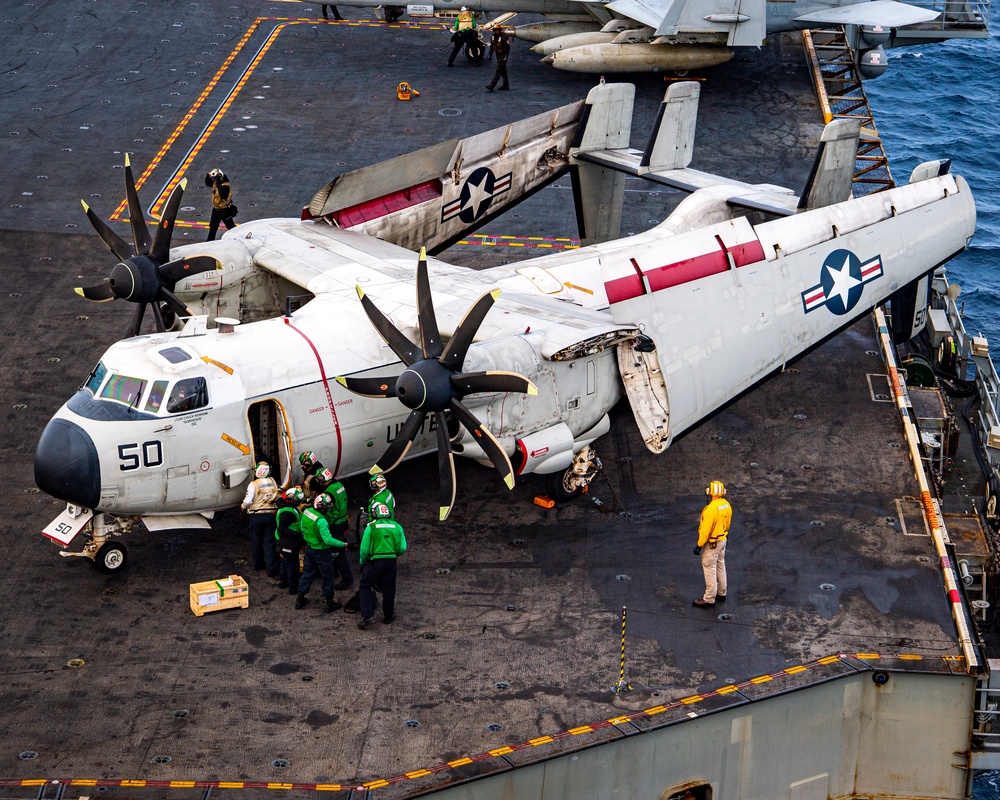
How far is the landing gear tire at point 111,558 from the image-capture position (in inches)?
960

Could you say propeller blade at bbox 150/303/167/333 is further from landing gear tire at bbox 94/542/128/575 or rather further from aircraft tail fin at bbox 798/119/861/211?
aircraft tail fin at bbox 798/119/861/211

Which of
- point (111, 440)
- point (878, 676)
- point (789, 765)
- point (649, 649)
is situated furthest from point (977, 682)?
point (111, 440)

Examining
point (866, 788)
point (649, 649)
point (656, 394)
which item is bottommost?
point (866, 788)

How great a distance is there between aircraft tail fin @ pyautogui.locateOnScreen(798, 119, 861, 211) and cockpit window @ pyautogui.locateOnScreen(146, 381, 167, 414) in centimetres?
1648

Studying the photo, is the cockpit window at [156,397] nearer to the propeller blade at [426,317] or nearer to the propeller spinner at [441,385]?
the propeller spinner at [441,385]

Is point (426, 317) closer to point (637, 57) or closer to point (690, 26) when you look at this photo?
point (637, 57)

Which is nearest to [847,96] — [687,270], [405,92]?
[405,92]

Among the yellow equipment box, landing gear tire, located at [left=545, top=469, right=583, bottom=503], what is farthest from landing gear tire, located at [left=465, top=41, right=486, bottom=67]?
the yellow equipment box

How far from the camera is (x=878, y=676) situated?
74.3 feet

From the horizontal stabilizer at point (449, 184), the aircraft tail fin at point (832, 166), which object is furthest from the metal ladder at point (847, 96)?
the horizontal stabilizer at point (449, 184)

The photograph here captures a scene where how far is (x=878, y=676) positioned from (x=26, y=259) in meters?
26.6

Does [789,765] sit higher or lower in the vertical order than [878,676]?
lower

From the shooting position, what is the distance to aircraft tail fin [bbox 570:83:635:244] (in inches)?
1368

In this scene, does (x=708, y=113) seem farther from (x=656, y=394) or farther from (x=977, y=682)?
(x=977, y=682)
